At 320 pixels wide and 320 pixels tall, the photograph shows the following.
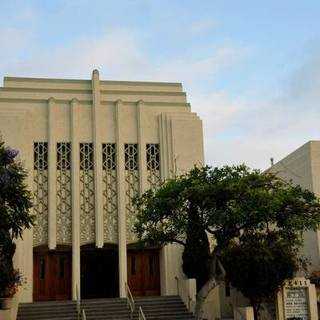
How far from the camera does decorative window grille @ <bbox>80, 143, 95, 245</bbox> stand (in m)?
29.2

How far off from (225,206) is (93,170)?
9887 mm

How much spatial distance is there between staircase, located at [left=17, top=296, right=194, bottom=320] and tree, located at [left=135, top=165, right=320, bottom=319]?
4.97 metres

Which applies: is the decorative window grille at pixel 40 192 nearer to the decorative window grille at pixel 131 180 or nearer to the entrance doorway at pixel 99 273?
the entrance doorway at pixel 99 273

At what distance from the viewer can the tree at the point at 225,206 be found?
69.1 ft

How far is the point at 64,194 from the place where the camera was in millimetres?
29453

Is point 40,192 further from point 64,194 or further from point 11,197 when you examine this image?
point 11,197

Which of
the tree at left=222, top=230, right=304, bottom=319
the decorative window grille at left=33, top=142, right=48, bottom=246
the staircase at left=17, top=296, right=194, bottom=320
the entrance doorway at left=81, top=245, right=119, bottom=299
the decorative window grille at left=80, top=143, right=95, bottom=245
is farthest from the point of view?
the entrance doorway at left=81, top=245, right=119, bottom=299

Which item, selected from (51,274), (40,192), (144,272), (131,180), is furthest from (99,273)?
(40,192)

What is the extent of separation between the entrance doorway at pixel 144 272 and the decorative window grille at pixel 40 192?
4376 millimetres

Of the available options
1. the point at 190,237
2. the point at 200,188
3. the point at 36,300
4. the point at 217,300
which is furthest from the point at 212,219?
the point at 36,300

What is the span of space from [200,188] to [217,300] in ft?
A: 29.9

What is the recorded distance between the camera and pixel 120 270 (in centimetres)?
2905

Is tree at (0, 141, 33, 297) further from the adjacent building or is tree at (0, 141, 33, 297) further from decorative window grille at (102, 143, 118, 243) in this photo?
the adjacent building

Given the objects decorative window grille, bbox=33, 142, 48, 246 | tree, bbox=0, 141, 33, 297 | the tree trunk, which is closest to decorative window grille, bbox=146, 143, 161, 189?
decorative window grille, bbox=33, 142, 48, 246
